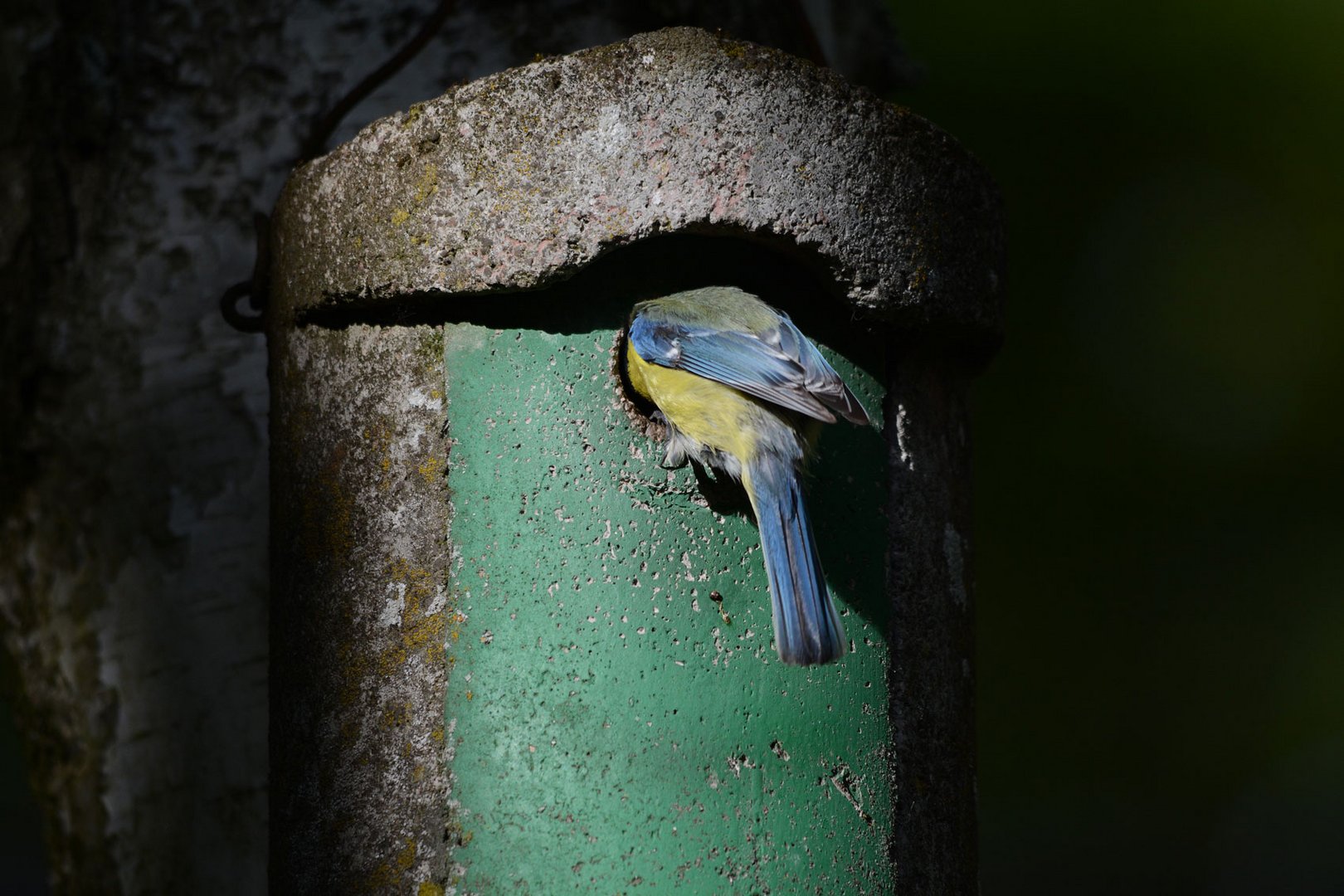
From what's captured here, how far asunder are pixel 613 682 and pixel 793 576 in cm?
32

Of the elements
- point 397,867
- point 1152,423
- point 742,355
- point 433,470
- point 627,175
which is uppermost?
point 627,175

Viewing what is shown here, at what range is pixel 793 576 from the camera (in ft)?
5.77

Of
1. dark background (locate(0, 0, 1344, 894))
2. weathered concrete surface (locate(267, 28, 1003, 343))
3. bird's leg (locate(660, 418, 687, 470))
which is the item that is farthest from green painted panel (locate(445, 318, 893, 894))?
dark background (locate(0, 0, 1344, 894))

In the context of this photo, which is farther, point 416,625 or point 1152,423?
point 1152,423

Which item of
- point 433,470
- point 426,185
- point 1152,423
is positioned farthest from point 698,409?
point 1152,423

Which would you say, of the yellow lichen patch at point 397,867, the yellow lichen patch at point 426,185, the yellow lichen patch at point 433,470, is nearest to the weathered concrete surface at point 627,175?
the yellow lichen patch at point 426,185

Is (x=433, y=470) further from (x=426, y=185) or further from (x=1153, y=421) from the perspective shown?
(x=1153, y=421)

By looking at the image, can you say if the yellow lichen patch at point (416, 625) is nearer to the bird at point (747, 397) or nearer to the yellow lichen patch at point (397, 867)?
the yellow lichen patch at point (397, 867)

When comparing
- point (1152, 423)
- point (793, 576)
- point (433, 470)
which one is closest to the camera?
point (793, 576)

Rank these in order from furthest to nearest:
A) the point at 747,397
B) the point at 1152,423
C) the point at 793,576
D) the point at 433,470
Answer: the point at 1152,423, the point at 747,397, the point at 433,470, the point at 793,576

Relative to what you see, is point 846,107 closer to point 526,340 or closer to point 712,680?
point 526,340

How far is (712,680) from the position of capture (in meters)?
1.80

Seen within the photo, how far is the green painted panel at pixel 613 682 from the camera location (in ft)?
5.76

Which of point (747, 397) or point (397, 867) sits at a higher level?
point (747, 397)
